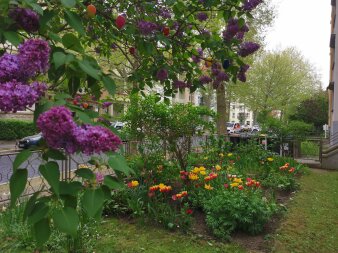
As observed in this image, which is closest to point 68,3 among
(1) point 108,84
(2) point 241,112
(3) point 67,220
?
(1) point 108,84

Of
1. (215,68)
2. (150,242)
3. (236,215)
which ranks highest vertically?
(215,68)

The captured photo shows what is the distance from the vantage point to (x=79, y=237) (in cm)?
388

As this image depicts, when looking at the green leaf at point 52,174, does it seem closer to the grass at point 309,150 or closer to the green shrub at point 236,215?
the green shrub at point 236,215

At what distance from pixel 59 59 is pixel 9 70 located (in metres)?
0.18

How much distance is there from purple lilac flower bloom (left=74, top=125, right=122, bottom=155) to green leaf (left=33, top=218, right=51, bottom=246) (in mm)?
306

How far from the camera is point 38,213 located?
4.11ft

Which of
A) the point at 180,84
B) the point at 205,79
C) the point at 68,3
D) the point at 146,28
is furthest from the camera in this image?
the point at 205,79

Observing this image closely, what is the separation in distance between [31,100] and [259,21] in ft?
64.7

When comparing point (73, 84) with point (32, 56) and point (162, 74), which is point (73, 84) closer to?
point (32, 56)

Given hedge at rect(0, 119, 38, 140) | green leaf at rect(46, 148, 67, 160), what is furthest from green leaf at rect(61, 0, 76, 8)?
hedge at rect(0, 119, 38, 140)

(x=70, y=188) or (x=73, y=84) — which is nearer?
(x=70, y=188)

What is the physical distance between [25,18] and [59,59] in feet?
0.87

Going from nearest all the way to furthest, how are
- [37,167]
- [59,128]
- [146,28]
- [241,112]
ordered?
[59,128]
[37,167]
[146,28]
[241,112]

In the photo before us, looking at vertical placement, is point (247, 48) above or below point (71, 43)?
above
